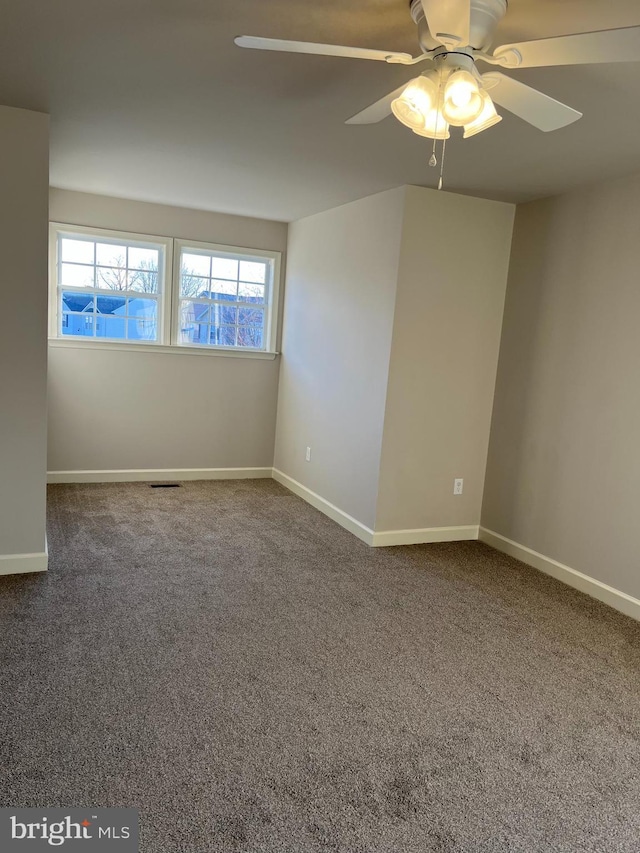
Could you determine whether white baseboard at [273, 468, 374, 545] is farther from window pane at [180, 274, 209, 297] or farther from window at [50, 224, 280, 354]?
window pane at [180, 274, 209, 297]

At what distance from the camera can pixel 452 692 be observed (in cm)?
235

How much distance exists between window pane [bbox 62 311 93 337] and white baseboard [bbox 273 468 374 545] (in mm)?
2135

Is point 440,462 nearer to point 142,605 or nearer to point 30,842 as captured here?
point 142,605

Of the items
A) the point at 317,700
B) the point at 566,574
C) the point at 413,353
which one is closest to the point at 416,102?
the point at 317,700

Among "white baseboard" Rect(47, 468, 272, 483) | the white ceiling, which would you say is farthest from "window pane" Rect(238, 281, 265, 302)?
"white baseboard" Rect(47, 468, 272, 483)

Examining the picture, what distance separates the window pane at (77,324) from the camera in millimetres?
4875

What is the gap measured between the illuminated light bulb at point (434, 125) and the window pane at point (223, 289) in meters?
3.78

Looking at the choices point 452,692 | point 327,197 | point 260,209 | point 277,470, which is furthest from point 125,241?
point 452,692

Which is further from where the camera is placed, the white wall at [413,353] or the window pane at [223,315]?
the window pane at [223,315]

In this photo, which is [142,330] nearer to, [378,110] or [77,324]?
[77,324]

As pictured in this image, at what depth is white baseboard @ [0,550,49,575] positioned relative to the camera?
3124mm

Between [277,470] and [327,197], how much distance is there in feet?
8.49

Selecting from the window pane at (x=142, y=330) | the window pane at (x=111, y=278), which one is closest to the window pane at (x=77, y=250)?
the window pane at (x=111, y=278)

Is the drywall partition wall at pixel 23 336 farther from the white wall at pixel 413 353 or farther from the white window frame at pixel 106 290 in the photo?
the white wall at pixel 413 353
